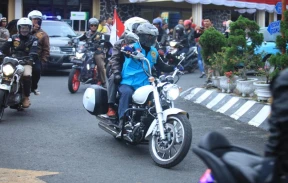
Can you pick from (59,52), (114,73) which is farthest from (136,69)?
(59,52)

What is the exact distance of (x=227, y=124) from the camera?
9.60 metres

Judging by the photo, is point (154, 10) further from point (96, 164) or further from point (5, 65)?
point (96, 164)

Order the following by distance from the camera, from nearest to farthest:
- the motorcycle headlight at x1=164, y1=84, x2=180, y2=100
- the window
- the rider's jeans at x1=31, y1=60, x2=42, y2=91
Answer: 1. the motorcycle headlight at x1=164, y1=84, x2=180, y2=100
2. the rider's jeans at x1=31, y1=60, x2=42, y2=91
3. the window

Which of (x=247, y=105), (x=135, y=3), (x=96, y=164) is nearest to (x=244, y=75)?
(x=247, y=105)

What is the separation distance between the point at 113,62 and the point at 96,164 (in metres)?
1.53

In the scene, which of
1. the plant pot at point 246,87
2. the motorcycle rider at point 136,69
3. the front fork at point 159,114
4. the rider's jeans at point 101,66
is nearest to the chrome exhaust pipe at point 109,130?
the motorcycle rider at point 136,69

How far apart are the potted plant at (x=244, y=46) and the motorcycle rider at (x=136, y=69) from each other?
4253 mm

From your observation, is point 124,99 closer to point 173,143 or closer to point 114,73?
point 114,73

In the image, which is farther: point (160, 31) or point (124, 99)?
A: point (160, 31)

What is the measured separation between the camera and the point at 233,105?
1099 cm

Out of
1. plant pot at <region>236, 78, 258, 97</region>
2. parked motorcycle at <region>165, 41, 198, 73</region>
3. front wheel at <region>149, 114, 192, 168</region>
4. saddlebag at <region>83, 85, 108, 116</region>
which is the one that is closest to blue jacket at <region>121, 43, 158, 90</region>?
saddlebag at <region>83, 85, 108, 116</region>

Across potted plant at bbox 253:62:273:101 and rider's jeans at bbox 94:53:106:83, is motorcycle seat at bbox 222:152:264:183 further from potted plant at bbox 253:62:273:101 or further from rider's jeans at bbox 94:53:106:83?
rider's jeans at bbox 94:53:106:83

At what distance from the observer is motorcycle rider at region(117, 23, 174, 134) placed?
24.0ft

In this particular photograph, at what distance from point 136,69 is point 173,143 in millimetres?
1475
